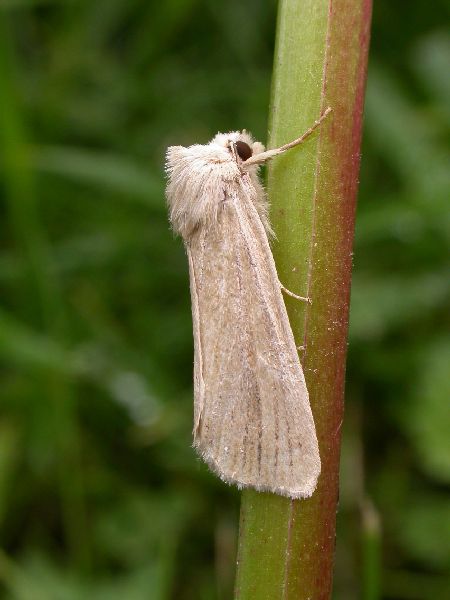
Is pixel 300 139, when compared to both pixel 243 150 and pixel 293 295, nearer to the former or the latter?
pixel 293 295

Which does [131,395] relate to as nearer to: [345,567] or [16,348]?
[16,348]

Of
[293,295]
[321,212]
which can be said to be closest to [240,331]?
[293,295]

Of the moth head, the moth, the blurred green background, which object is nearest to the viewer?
the moth

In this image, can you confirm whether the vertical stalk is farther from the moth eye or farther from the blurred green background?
the blurred green background

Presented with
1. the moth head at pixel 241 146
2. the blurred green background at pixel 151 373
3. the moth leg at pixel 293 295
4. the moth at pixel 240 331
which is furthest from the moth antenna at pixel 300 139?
the blurred green background at pixel 151 373

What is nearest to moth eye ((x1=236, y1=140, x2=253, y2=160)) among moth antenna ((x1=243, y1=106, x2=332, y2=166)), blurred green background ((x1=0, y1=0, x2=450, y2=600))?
moth antenna ((x1=243, y1=106, x2=332, y2=166))

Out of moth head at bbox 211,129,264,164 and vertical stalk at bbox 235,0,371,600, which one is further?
moth head at bbox 211,129,264,164

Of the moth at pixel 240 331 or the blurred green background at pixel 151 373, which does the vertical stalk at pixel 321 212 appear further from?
the blurred green background at pixel 151 373
